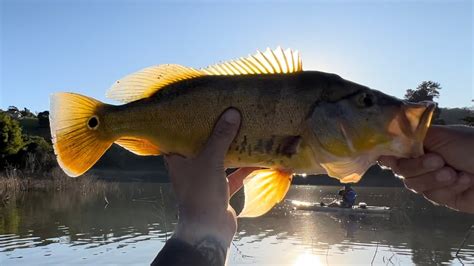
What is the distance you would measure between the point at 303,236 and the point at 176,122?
20470mm

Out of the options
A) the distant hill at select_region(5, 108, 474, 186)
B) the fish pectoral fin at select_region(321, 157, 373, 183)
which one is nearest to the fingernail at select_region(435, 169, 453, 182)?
the fish pectoral fin at select_region(321, 157, 373, 183)

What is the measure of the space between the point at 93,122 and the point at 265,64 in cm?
125

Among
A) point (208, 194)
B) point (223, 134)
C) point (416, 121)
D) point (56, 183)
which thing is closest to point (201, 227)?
point (208, 194)

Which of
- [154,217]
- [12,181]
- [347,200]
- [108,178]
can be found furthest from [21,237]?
[108,178]

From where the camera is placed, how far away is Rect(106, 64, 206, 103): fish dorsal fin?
3.44m

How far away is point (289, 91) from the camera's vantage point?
323cm

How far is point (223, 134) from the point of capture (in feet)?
10.2

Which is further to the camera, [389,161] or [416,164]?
[389,161]

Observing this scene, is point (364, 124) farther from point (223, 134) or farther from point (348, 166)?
point (223, 134)

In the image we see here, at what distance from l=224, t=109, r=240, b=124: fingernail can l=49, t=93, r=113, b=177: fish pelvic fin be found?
2.86 ft

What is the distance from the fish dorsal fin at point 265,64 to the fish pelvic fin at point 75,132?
86cm

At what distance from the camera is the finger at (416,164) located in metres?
3.02

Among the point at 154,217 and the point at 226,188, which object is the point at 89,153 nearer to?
the point at 226,188

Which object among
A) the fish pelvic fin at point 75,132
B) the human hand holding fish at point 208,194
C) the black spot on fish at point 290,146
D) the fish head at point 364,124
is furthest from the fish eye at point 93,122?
the fish head at point 364,124
